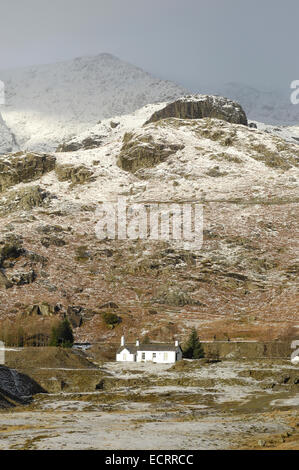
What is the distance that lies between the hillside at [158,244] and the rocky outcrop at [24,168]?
1.41 feet

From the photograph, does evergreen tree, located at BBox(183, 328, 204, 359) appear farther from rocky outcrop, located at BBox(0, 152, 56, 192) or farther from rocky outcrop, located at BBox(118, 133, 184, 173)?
rocky outcrop, located at BBox(0, 152, 56, 192)

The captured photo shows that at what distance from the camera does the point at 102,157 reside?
623 ft

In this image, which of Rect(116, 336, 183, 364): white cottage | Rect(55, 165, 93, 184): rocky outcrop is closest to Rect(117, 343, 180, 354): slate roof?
Rect(116, 336, 183, 364): white cottage

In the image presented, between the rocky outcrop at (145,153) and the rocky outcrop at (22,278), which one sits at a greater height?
the rocky outcrop at (145,153)

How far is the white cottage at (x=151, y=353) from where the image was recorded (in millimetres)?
78000

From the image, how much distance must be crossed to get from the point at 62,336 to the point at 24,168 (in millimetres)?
107704

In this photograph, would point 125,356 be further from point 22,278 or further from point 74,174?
point 74,174

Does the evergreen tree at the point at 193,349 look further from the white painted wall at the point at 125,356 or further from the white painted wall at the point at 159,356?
the white painted wall at the point at 125,356

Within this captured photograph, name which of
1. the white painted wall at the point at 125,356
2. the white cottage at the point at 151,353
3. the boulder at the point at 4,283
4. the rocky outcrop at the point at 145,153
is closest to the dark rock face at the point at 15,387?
the white painted wall at the point at 125,356

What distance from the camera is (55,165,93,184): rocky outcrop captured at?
17300 cm

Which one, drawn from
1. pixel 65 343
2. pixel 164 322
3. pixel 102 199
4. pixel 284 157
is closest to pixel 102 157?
pixel 102 199

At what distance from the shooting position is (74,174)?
6900 inches

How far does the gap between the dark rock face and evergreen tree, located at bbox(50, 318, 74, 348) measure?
70.5ft

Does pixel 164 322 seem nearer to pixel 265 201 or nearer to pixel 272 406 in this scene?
pixel 272 406
